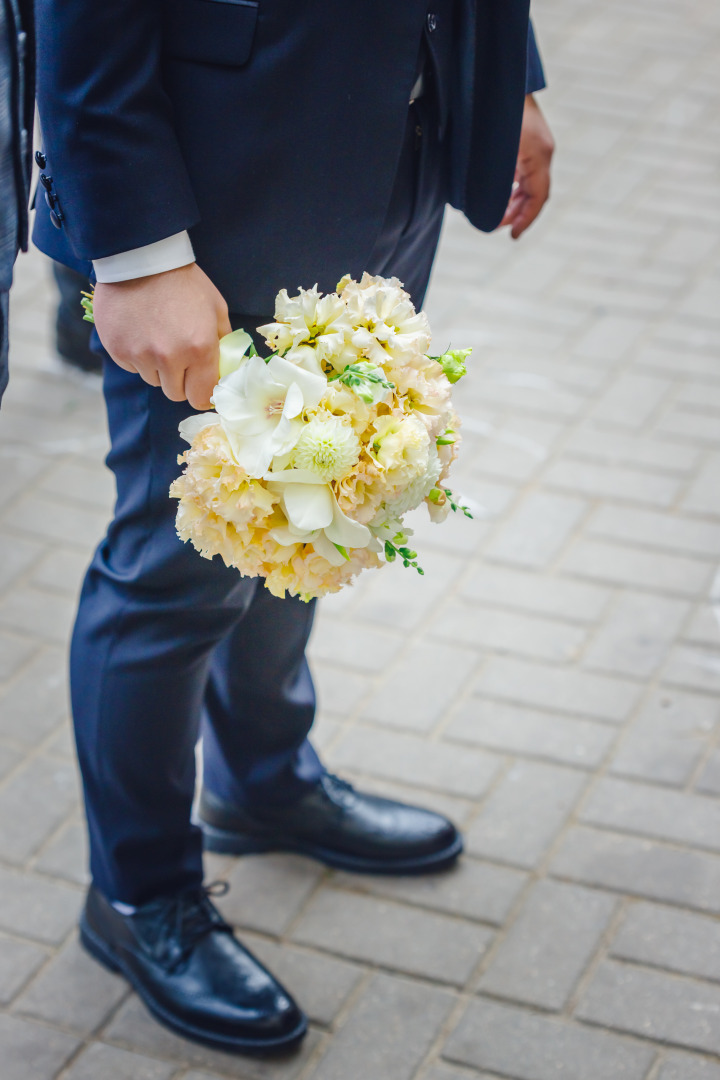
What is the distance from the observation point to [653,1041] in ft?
6.04

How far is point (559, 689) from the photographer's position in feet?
8.38

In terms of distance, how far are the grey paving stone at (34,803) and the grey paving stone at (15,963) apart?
196mm

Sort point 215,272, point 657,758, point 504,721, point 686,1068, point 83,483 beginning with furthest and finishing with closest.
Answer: point 83,483 < point 504,721 < point 657,758 < point 686,1068 < point 215,272

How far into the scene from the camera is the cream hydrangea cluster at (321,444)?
1300mm

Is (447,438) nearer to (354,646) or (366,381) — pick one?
(366,381)

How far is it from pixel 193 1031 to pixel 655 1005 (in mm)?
719

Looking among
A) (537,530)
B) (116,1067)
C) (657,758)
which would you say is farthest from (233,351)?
(537,530)

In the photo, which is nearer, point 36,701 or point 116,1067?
point 116,1067

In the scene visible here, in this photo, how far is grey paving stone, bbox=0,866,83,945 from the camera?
81.0 inches

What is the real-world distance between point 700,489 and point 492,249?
4.99 feet

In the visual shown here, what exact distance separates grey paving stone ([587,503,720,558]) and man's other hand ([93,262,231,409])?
1743 mm

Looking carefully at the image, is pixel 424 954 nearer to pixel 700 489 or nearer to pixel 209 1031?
pixel 209 1031

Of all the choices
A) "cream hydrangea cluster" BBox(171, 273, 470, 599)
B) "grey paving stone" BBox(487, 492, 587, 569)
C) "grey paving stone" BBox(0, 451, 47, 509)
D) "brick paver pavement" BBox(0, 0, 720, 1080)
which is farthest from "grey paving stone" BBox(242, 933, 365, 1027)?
"grey paving stone" BBox(0, 451, 47, 509)

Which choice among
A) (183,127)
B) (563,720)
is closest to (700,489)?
(563,720)
